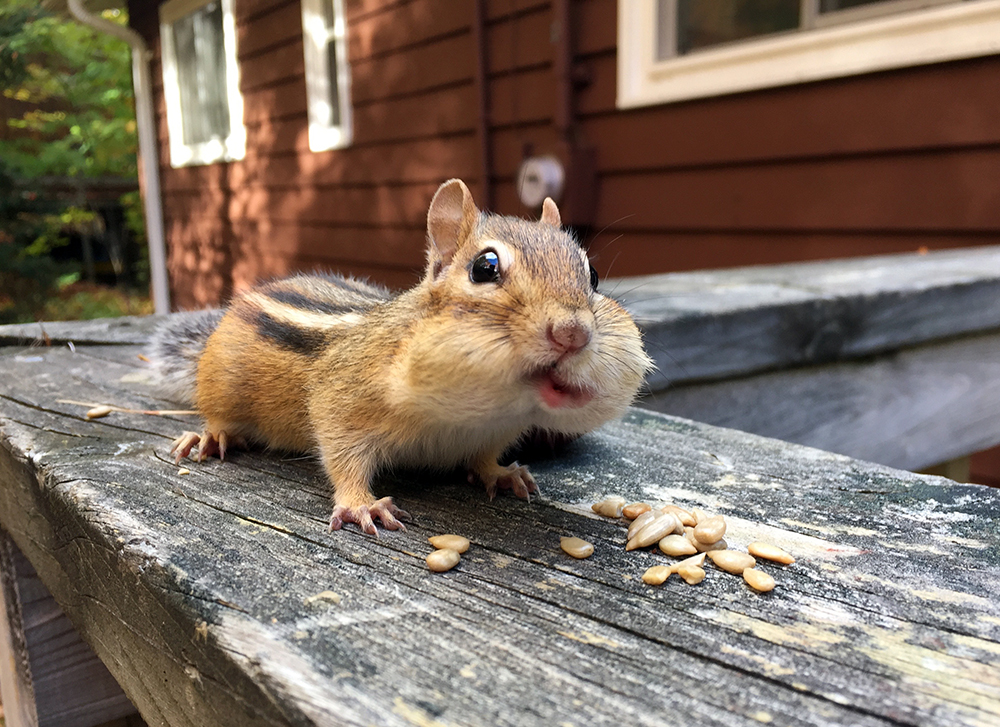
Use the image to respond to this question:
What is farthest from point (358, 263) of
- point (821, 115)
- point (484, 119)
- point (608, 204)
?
point (821, 115)

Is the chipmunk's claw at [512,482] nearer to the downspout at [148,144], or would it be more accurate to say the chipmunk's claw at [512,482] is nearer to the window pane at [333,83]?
the window pane at [333,83]

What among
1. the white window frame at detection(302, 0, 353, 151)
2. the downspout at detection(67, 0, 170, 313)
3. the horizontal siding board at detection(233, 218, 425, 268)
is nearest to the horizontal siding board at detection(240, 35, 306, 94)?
the white window frame at detection(302, 0, 353, 151)

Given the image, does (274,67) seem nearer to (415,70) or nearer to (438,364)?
(415,70)

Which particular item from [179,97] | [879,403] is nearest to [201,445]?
[879,403]

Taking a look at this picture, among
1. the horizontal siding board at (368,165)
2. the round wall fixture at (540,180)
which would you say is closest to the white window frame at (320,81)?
the horizontal siding board at (368,165)

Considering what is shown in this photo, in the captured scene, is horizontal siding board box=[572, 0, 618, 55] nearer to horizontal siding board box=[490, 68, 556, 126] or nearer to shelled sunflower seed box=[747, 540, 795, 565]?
horizontal siding board box=[490, 68, 556, 126]

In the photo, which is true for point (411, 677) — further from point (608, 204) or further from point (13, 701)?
point (608, 204)
